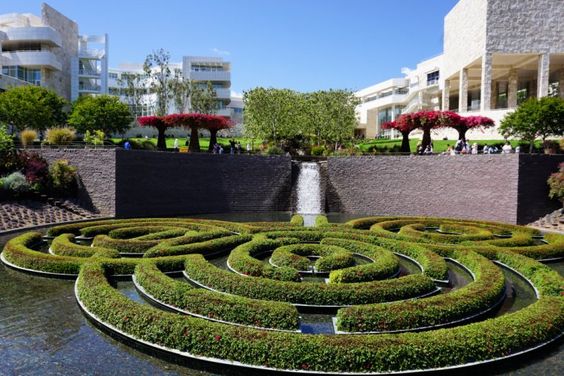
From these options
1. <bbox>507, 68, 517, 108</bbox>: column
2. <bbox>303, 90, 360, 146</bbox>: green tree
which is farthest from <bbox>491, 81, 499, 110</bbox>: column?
<bbox>303, 90, 360, 146</bbox>: green tree

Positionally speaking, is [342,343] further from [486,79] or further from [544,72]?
[544,72]

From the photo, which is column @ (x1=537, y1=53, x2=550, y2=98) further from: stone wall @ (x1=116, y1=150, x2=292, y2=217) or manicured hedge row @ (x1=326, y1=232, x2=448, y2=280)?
manicured hedge row @ (x1=326, y1=232, x2=448, y2=280)

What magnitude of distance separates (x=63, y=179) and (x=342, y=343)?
89.4 feet

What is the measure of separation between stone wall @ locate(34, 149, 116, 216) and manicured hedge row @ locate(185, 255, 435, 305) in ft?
65.2

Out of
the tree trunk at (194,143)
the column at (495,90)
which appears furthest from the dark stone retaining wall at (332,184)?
the column at (495,90)

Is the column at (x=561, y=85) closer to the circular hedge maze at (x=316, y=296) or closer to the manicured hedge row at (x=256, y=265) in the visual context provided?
the circular hedge maze at (x=316, y=296)

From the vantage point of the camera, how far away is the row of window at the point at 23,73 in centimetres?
7469

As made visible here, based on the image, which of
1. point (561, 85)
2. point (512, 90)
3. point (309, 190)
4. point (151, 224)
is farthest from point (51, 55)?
point (561, 85)

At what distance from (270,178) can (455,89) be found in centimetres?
5672

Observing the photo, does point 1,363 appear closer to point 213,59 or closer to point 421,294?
point 421,294

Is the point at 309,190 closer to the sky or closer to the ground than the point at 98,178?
closer to the ground

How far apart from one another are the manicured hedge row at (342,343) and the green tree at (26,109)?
4828cm

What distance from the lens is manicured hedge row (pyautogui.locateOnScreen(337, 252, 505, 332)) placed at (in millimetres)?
11742

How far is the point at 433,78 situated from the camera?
288 ft
